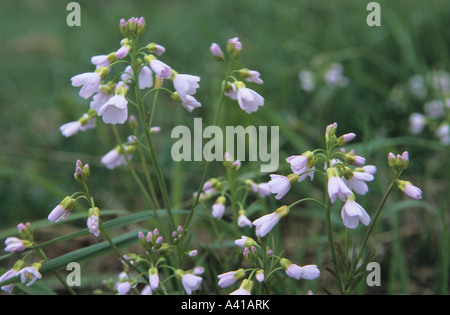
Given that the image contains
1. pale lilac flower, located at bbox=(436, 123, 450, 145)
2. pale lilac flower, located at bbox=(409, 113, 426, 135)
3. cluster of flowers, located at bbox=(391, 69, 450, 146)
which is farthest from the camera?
pale lilac flower, located at bbox=(409, 113, 426, 135)

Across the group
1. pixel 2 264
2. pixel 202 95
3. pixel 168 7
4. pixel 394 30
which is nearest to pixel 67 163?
pixel 2 264

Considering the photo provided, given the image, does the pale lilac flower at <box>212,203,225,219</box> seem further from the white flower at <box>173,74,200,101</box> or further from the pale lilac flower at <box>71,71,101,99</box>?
the pale lilac flower at <box>71,71,101,99</box>

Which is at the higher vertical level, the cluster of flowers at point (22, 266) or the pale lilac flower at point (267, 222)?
the pale lilac flower at point (267, 222)

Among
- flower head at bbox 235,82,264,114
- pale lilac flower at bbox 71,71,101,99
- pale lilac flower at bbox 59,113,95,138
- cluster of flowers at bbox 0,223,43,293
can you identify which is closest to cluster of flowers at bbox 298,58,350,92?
flower head at bbox 235,82,264,114

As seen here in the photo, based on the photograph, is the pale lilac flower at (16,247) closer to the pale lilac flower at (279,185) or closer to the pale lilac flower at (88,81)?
the pale lilac flower at (88,81)

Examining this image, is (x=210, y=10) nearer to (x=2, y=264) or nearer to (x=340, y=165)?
(x=2, y=264)

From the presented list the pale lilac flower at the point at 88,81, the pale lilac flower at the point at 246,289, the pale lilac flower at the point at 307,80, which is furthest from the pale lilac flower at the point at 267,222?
the pale lilac flower at the point at 307,80

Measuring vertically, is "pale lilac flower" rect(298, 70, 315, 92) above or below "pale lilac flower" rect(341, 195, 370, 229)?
above
